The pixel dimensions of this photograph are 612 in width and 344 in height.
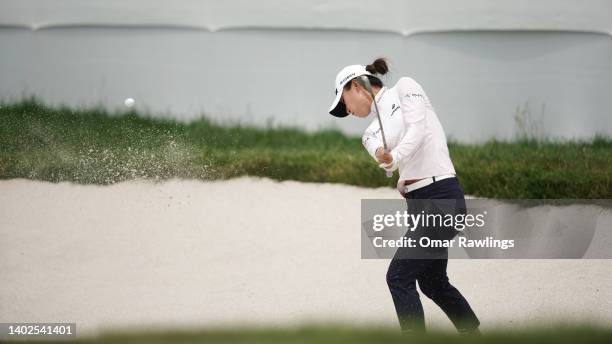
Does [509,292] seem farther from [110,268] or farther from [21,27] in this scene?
[21,27]

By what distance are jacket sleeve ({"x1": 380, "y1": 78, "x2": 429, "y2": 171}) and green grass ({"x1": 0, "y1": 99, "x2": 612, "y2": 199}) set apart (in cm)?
315

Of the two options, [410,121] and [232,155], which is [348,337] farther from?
[232,155]

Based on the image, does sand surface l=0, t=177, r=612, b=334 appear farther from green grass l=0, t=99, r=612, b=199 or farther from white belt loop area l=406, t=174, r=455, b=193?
white belt loop area l=406, t=174, r=455, b=193

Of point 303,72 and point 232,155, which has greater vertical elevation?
point 303,72

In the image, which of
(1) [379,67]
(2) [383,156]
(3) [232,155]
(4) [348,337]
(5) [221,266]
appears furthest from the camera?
(3) [232,155]

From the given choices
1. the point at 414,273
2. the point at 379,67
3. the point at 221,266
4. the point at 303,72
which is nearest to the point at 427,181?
the point at 414,273

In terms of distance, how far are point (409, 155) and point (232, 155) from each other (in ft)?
12.8

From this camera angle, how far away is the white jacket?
435 centimetres

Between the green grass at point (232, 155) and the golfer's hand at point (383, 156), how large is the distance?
3.23 metres

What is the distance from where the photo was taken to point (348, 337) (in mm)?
3047

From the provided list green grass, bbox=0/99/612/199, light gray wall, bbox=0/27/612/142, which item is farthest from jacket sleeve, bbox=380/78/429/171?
light gray wall, bbox=0/27/612/142

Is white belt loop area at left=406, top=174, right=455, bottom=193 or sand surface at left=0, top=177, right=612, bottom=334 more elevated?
white belt loop area at left=406, top=174, right=455, bottom=193

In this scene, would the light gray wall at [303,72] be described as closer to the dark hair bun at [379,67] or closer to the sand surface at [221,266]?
the sand surface at [221,266]

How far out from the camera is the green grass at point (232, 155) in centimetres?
751
